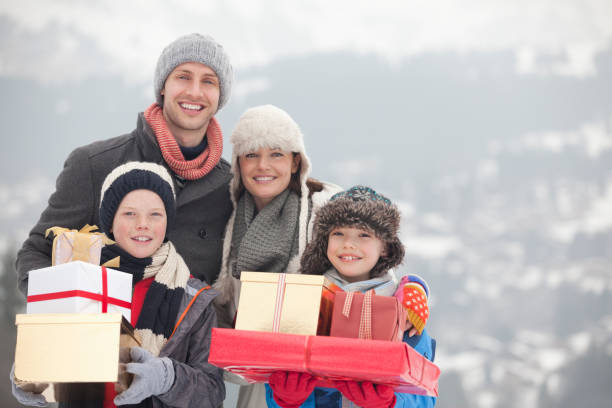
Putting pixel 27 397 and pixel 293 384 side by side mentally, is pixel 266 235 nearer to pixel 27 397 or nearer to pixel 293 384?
Answer: pixel 293 384

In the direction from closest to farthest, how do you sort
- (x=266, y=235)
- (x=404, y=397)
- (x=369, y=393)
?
(x=369, y=393)
(x=404, y=397)
(x=266, y=235)

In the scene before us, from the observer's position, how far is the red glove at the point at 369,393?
1452 millimetres

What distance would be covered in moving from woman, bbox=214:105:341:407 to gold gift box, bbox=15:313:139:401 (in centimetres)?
85

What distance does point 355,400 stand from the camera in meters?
1.48

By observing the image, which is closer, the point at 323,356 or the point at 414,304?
the point at 323,356

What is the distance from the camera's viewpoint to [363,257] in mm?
1821

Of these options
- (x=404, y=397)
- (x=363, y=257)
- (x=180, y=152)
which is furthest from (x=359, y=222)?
(x=180, y=152)

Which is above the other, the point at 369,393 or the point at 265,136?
the point at 265,136

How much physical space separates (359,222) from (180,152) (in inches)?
34.9

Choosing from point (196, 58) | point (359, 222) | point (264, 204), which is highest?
point (196, 58)

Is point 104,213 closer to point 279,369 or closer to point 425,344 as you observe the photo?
point 279,369

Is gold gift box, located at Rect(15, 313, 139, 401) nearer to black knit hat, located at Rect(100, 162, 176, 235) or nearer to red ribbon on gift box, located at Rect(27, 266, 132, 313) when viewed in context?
red ribbon on gift box, located at Rect(27, 266, 132, 313)

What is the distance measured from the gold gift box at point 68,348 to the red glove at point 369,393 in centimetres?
58

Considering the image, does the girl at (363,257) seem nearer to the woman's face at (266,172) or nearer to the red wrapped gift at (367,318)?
the red wrapped gift at (367,318)
